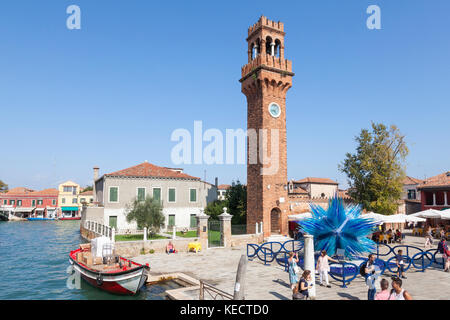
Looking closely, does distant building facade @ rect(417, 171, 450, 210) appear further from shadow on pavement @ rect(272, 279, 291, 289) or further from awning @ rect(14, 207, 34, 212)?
awning @ rect(14, 207, 34, 212)

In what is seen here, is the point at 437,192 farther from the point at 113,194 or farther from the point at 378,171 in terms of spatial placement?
the point at 113,194

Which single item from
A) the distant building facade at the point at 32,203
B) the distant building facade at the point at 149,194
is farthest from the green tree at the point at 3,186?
the distant building facade at the point at 149,194

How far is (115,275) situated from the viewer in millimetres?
12938

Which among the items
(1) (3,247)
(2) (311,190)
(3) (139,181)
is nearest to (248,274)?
(3) (139,181)

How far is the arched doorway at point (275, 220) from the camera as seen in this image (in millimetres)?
27453

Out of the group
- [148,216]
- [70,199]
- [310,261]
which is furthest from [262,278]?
[70,199]

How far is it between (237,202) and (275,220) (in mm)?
6179

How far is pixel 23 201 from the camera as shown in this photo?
66812 millimetres

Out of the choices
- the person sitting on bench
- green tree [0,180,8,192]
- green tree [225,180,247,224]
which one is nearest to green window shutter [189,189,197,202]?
green tree [225,180,247,224]

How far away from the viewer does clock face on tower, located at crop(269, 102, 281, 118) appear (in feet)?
91.6

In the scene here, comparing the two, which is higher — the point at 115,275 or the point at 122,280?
the point at 115,275

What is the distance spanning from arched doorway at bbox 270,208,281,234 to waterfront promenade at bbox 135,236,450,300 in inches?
337
